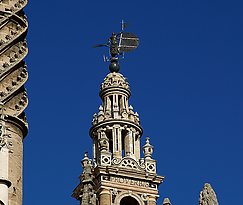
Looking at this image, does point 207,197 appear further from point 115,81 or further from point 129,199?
point 115,81

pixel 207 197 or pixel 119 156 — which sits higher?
pixel 119 156

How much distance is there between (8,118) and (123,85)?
1048cm

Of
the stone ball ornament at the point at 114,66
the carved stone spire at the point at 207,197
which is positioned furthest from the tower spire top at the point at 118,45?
the carved stone spire at the point at 207,197

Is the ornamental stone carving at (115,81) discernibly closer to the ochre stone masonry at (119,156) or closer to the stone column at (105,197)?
the ochre stone masonry at (119,156)

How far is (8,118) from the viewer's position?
30.1 m

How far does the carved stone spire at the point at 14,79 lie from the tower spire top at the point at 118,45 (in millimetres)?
Result: 8600

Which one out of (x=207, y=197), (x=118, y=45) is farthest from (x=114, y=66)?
(x=207, y=197)

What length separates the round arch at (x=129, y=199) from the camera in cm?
3634

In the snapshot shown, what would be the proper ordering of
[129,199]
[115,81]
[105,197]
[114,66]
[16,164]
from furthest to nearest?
1. [114,66]
2. [115,81]
3. [129,199]
4. [105,197]
5. [16,164]

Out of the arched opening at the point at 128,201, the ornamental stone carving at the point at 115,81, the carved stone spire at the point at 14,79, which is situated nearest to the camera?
the carved stone spire at the point at 14,79

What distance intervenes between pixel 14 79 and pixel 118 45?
10293mm

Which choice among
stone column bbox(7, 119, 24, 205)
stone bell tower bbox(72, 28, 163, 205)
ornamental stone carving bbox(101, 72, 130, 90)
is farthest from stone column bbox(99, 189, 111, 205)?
stone column bbox(7, 119, 24, 205)

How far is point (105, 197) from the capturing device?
36.0 m

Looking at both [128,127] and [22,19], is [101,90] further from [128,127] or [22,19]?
[22,19]
